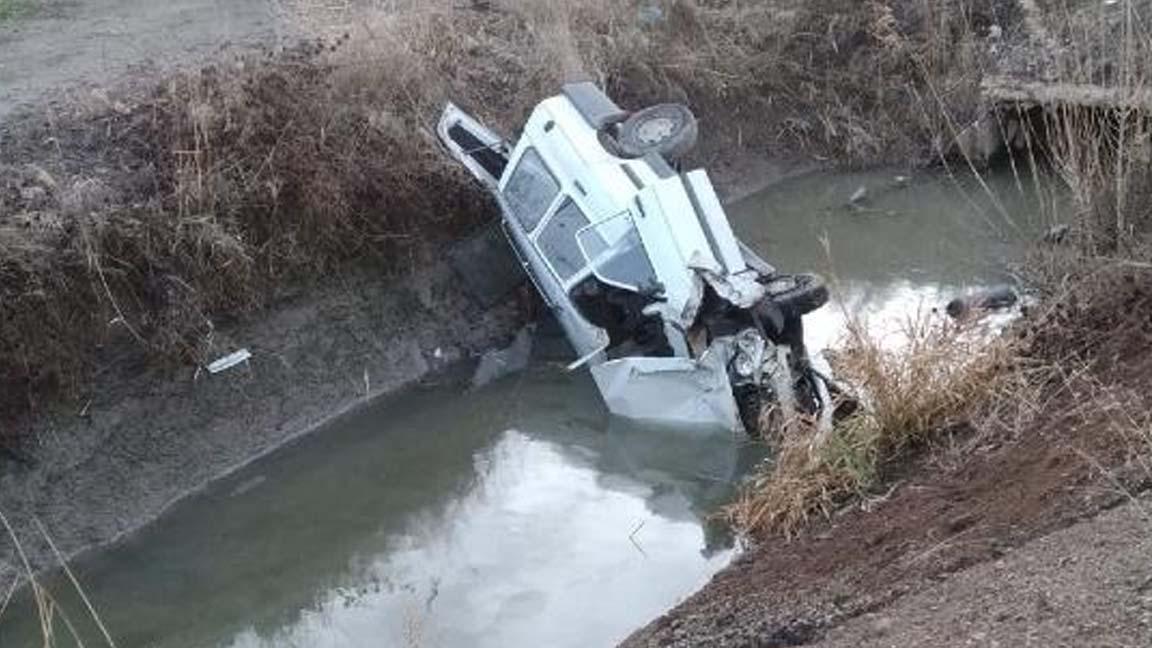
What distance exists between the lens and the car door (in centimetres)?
1034

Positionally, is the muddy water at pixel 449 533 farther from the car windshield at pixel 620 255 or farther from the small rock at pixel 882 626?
the small rock at pixel 882 626

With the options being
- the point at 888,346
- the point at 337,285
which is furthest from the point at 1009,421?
the point at 337,285

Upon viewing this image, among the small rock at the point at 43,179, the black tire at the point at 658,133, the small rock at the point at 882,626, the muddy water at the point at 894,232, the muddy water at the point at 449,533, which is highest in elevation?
the small rock at the point at 43,179

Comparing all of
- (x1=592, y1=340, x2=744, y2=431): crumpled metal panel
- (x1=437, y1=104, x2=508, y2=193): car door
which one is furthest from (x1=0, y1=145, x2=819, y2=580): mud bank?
(x1=592, y1=340, x2=744, y2=431): crumpled metal panel

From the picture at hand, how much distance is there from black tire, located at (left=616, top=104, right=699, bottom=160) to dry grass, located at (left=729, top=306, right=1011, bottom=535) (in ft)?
7.26

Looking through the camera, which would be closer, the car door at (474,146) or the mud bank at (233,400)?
the mud bank at (233,400)

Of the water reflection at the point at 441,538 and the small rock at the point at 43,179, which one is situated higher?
the small rock at the point at 43,179

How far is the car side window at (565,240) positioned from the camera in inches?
355

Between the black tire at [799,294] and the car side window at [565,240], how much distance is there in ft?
4.53

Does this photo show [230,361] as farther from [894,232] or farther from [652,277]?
[894,232]

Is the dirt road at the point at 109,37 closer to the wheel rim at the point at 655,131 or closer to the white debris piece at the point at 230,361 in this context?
the white debris piece at the point at 230,361

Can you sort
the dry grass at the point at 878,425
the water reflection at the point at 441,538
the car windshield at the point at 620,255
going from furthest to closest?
1. the car windshield at the point at 620,255
2. the water reflection at the point at 441,538
3. the dry grass at the point at 878,425

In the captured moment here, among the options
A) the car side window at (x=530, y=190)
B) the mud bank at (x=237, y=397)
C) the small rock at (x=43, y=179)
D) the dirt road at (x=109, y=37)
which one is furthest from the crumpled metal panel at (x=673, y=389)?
the dirt road at (x=109, y=37)

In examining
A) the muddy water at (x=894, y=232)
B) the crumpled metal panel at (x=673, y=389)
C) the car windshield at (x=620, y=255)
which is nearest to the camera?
the crumpled metal panel at (x=673, y=389)
